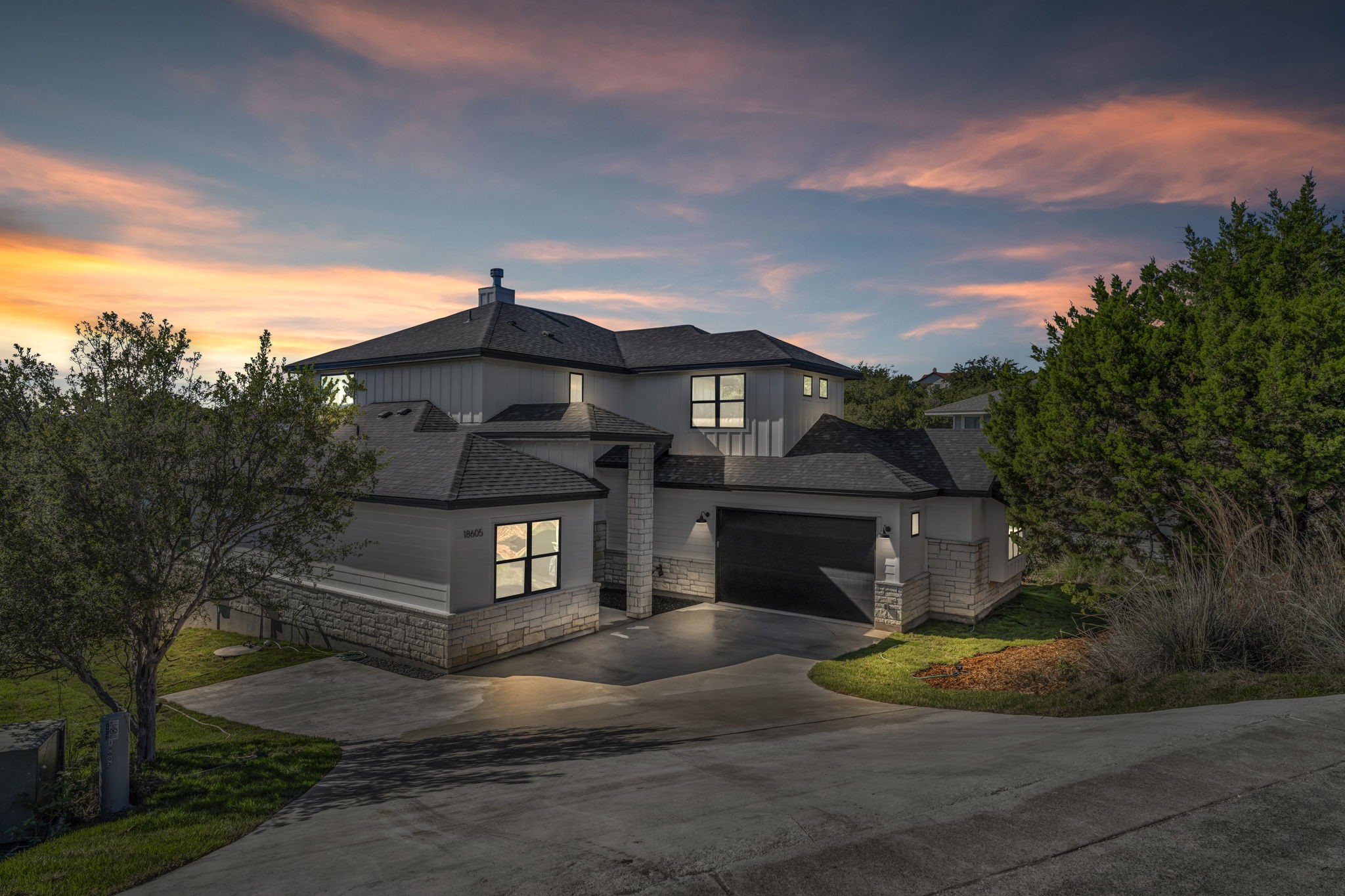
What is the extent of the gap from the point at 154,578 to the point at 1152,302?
1771cm

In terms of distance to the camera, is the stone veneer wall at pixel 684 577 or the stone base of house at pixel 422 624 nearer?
the stone base of house at pixel 422 624

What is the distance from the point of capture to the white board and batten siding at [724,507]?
54.3 feet

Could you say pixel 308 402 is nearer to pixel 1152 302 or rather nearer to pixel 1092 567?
pixel 1092 567

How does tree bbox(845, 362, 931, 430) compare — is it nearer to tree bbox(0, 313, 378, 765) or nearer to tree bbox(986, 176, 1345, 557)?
tree bbox(986, 176, 1345, 557)

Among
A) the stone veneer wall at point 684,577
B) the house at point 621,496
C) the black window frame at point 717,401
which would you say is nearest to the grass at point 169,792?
the house at point 621,496

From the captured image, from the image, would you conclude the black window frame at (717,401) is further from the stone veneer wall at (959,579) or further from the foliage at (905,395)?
the foliage at (905,395)

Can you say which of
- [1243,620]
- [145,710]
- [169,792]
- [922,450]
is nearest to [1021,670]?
[1243,620]

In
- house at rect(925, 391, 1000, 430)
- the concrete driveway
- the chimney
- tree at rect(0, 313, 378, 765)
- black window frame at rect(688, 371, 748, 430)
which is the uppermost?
the chimney

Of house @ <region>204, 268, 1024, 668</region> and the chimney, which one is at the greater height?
the chimney

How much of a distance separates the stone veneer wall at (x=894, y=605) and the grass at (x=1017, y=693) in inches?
15.8

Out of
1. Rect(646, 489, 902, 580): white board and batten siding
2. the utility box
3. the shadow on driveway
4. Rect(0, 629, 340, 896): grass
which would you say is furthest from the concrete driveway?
Rect(646, 489, 902, 580): white board and batten siding

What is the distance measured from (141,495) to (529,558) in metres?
8.02

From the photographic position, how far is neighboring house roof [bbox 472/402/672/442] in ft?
53.9

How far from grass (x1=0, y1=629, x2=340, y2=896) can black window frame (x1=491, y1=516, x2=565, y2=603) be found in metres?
5.30
